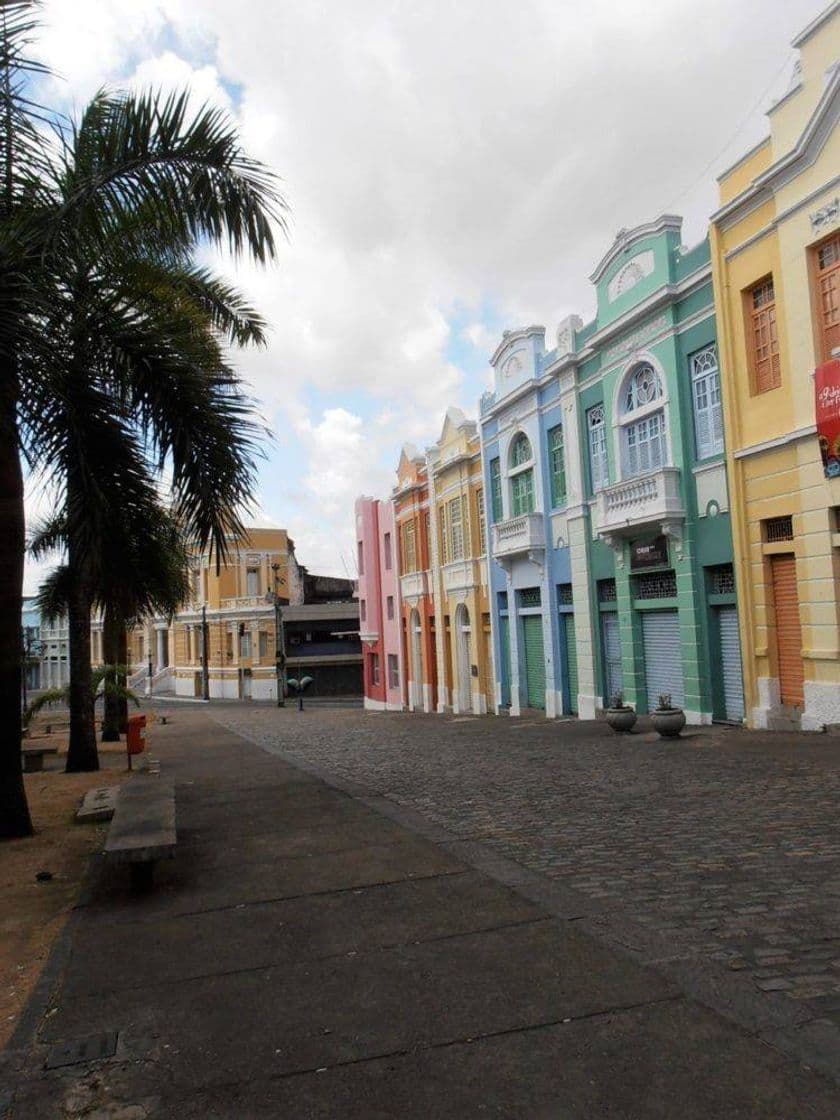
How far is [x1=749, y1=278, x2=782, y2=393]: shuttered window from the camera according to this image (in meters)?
15.1

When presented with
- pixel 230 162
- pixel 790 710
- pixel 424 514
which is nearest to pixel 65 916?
pixel 230 162

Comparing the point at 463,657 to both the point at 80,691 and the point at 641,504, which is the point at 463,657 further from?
the point at 80,691

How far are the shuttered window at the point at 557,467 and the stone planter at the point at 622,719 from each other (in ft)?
25.0

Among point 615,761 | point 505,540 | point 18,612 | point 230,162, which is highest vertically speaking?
point 230,162

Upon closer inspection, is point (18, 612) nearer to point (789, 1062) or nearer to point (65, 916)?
point (65, 916)

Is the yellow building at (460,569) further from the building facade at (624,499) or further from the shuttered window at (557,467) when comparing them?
the shuttered window at (557,467)

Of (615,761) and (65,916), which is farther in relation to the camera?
(615,761)

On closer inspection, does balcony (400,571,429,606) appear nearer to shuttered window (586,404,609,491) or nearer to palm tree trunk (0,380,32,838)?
shuttered window (586,404,609,491)

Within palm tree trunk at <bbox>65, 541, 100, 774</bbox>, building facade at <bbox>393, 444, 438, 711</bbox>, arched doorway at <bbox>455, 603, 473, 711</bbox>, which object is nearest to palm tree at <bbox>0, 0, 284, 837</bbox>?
palm tree trunk at <bbox>65, 541, 100, 774</bbox>

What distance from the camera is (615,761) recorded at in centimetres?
1254

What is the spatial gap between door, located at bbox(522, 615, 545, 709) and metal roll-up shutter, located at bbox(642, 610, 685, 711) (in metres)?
5.39

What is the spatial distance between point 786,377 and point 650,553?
4891mm

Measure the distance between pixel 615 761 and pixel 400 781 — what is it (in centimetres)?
316

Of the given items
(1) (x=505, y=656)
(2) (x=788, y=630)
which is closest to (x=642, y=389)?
(2) (x=788, y=630)
